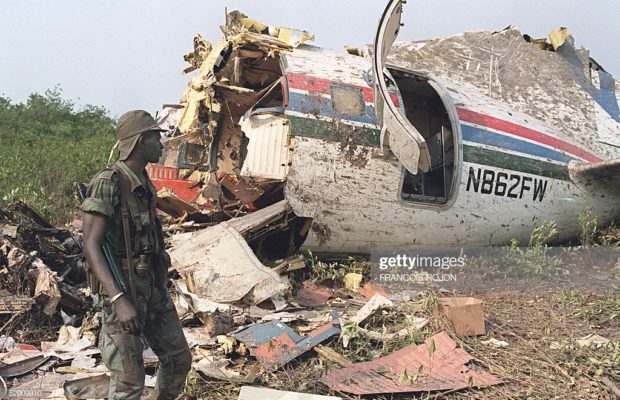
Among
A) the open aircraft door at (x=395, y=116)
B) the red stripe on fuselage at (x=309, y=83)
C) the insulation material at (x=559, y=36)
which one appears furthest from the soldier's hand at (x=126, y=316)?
the insulation material at (x=559, y=36)

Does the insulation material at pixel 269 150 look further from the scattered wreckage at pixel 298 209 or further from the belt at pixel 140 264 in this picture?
the belt at pixel 140 264

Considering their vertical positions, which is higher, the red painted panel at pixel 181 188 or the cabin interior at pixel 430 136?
the cabin interior at pixel 430 136

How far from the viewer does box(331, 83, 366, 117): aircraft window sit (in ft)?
24.4

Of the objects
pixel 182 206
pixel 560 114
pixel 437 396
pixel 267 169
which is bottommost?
pixel 437 396

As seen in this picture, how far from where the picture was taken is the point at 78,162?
14.9 meters

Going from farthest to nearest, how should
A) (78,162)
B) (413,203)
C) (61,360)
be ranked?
(78,162) → (413,203) → (61,360)

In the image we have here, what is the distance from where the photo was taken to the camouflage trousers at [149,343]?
3.17m

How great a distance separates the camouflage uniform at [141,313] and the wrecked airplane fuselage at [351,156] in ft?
12.1

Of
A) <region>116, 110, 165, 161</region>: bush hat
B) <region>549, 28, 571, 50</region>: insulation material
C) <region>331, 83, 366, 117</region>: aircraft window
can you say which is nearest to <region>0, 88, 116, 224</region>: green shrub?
<region>331, 83, 366, 117</region>: aircraft window

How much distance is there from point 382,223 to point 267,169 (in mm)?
1701

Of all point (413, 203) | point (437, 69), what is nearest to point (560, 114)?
point (437, 69)

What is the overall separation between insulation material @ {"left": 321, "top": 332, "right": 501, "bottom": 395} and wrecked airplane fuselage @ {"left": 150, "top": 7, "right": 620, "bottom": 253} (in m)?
2.42

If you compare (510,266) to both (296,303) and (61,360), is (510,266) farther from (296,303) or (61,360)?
(61,360)

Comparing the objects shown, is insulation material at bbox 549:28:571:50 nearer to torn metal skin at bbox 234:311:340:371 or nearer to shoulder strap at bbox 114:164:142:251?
torn metal skin at bbox 234:311:340:371
